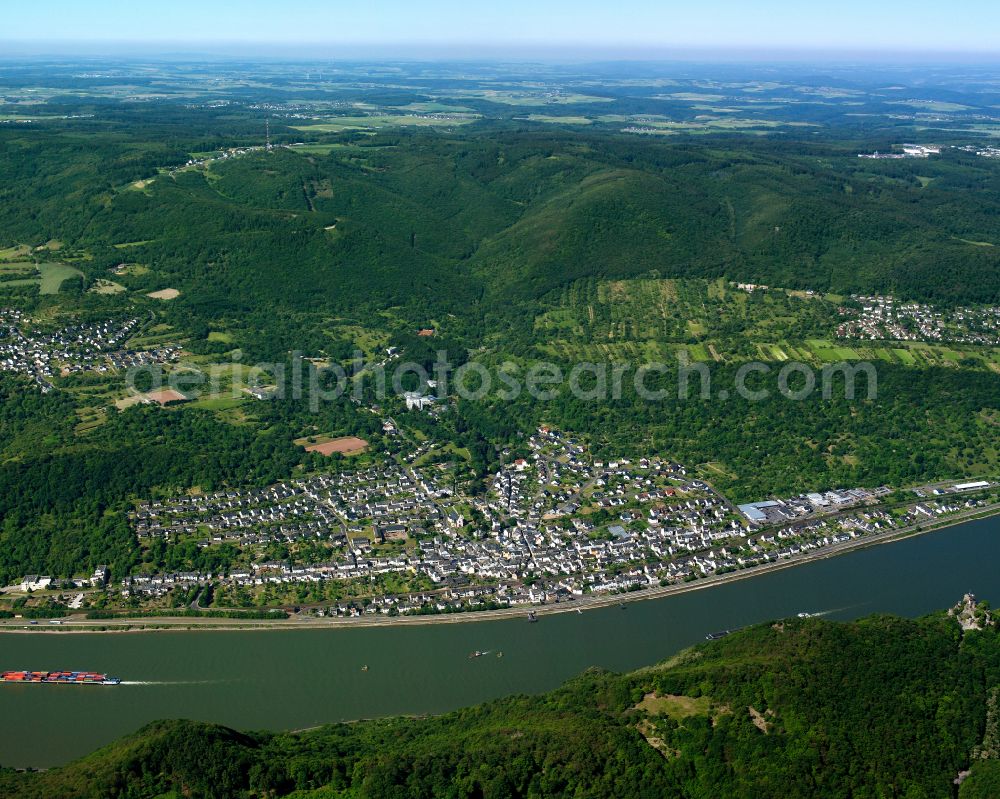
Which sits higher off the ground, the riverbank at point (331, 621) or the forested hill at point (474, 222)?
the forested hill at point (474, 222)

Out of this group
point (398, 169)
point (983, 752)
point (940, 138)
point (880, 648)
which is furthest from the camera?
point (940, 138)

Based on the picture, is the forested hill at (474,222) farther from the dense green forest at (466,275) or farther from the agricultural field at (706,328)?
the agricultural field at (706,328)

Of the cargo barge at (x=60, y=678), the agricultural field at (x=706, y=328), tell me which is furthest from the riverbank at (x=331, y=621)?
the agricultural field at (x=706, y=328)

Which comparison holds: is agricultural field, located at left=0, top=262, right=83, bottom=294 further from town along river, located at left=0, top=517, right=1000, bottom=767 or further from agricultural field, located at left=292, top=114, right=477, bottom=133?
agricultural field, located at left=292, top=114, right=477, bottom=133

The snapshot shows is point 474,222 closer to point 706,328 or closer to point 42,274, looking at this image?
point 706,328

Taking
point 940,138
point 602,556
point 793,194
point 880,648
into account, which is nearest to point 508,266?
point 793,194

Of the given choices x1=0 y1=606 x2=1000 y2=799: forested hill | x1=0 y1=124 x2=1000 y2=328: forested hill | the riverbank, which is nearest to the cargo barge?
the riverbank

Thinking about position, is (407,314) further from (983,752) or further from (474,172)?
(983,752)
